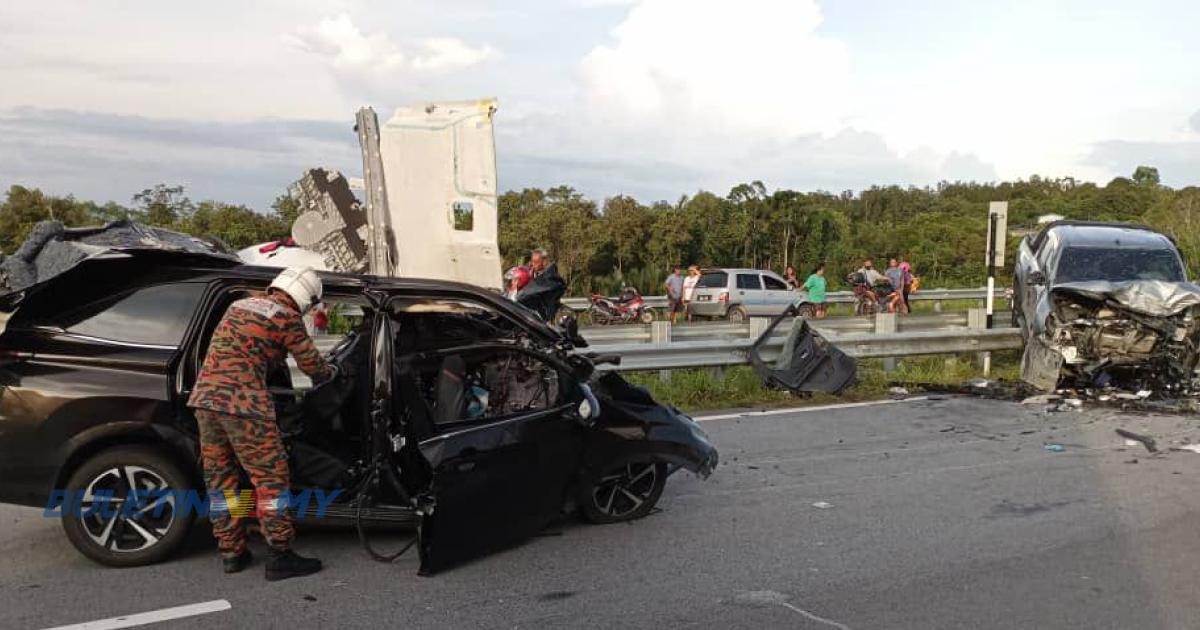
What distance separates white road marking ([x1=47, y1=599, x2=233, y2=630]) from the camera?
4.24 meters

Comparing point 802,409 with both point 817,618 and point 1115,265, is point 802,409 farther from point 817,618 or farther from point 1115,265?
point 817,618

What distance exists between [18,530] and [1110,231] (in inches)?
542

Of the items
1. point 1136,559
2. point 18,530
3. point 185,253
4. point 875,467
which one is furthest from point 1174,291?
point 18,530

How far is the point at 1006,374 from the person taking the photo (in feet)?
43.7

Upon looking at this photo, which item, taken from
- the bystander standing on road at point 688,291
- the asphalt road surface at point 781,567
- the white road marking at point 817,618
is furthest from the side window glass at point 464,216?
the bystander standing on road at point 688,291

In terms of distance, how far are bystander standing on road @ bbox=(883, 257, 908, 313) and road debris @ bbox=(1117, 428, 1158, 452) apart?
1235 cm

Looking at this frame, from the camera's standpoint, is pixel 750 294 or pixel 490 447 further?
pixel 750 294

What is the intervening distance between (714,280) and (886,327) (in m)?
13.1

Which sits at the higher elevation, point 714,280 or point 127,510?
point 714,280

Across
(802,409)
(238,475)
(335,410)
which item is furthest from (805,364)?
(238,475)

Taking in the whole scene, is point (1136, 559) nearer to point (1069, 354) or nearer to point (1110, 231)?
point (1069, 354)

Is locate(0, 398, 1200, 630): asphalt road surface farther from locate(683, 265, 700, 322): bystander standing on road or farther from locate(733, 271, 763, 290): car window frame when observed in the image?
locate(733, 271, 763, 290): car window frame

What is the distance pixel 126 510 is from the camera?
196 inches

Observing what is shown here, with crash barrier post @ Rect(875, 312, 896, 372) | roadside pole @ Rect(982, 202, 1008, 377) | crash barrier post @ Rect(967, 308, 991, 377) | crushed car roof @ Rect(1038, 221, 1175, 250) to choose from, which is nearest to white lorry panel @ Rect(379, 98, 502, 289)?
crash barrier post @ Rect(875, 312, 896, 372)
